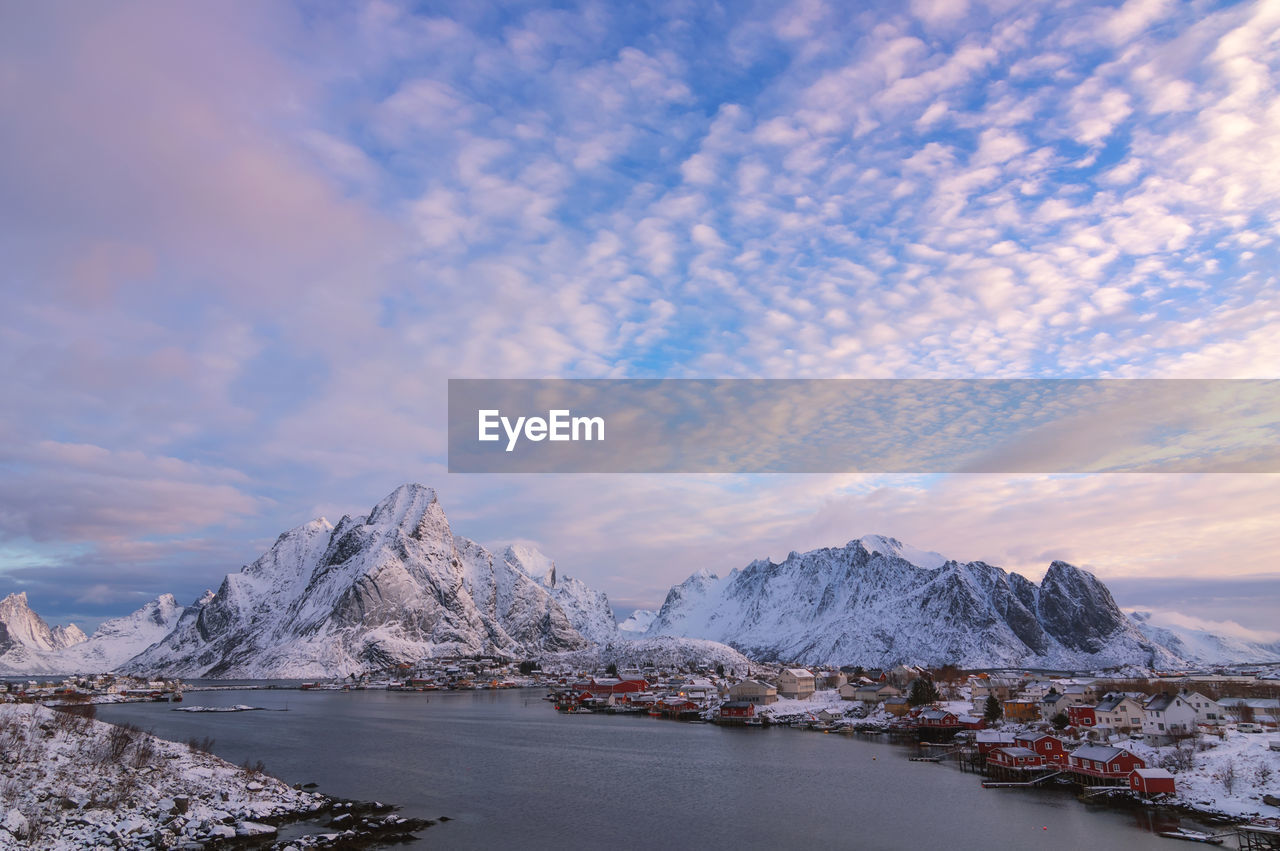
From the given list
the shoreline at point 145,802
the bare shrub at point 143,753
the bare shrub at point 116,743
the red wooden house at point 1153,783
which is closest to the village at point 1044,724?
the red wooden house at point 1153,783

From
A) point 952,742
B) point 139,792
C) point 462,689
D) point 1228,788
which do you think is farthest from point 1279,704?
point 462,689

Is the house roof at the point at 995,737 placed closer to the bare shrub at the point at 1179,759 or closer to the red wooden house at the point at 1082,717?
the bare shrub at the point at 1179,759

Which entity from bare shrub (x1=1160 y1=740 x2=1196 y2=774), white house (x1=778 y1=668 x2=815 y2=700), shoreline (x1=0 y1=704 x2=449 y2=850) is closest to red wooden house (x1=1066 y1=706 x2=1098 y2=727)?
bare shrub (x1=1160 y1=740 x2=1196 y2=774)

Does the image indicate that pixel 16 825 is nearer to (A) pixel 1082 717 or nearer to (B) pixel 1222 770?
(B) pixel 1222 770

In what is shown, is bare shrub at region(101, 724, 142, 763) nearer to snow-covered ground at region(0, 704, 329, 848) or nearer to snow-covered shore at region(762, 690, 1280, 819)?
snow-covered ground at region(0, 704, 329, 848)

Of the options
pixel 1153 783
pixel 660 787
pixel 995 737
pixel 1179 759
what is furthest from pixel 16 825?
pixel 1179 759
